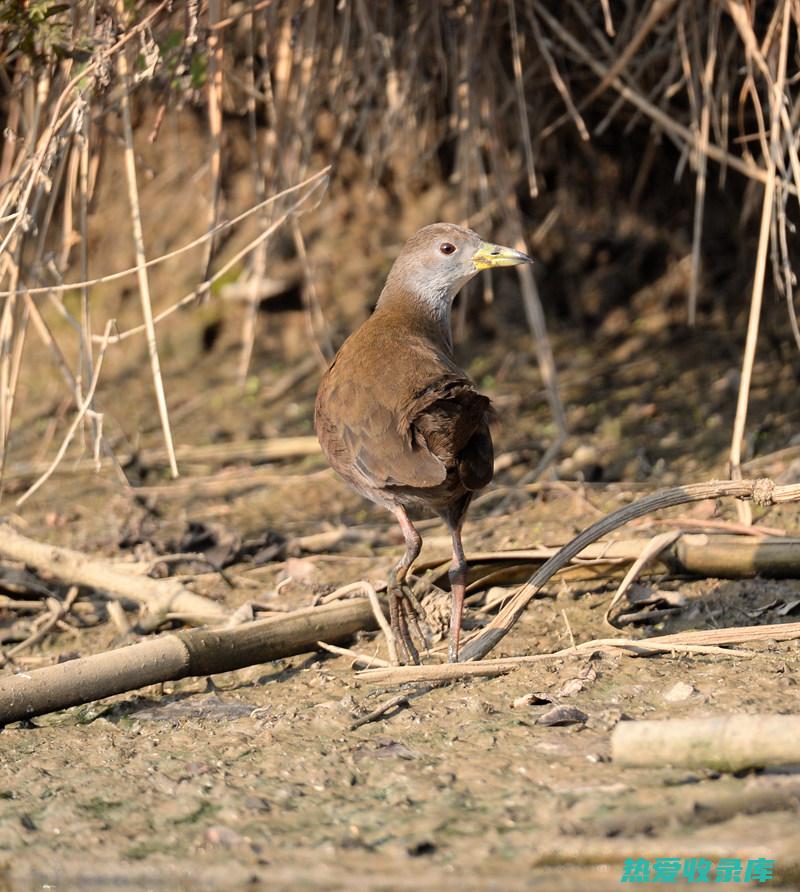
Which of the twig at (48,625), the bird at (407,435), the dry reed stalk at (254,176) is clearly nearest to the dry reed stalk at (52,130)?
the dry reed stalk at (254,176)

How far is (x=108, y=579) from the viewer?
12.7 feet

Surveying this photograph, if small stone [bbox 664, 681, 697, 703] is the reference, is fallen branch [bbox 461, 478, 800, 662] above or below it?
above

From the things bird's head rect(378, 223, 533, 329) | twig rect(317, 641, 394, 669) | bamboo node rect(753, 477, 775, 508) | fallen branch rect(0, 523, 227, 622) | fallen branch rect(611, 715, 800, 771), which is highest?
bird's head rect(378, 223, 533, 329)

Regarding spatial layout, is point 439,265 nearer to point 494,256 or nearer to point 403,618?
point 494,256

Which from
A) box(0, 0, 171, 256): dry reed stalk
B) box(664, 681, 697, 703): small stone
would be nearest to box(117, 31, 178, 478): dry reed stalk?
box(0, 0, 171, 256): dry reed stalk

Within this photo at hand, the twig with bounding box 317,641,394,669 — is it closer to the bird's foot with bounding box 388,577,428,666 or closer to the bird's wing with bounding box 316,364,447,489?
the bird's foot with bounding box 388,577,428,666

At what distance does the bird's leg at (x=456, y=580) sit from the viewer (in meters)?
3.26

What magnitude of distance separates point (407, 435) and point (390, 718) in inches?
27.1

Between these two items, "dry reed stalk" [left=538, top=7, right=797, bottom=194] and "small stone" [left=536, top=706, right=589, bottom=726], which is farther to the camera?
"dry reed stalk" [left=538, top=7, right=797, bottom=194]

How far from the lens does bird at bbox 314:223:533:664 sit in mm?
3143

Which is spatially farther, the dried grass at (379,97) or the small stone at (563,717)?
the dried grass at (379,97)

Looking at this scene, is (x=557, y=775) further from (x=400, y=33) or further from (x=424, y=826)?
(x=400, y=33)

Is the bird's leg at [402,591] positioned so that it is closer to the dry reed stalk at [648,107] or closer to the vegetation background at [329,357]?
the vegetation background at [329,357]

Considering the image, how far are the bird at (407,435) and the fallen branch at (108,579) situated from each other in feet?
1.93
